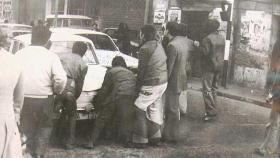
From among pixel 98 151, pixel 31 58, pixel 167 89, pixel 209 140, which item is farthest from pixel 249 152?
pixel 31 58

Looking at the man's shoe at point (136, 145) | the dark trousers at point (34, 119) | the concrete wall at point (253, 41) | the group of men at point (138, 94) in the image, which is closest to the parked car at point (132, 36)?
the group of men at point (138, 94)

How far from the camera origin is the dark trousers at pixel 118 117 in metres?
5.21

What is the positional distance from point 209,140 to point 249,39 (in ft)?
7.41

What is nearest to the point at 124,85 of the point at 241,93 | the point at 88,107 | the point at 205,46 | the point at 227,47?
the point at 88,107

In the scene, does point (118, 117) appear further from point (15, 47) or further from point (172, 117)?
point (15, 47)

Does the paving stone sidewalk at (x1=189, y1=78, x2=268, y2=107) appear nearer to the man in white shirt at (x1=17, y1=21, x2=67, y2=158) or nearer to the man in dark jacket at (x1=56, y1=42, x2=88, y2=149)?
the man in dark jacket at (x1=56, y1=42, x2=88, y2=149)

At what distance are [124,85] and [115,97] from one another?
5.4 inches

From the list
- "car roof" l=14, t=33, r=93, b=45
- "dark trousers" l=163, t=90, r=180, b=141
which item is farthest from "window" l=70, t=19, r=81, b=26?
"dark trousers" l=163, t=90, r=180, b=141

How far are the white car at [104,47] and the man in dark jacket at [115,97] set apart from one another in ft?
2.65

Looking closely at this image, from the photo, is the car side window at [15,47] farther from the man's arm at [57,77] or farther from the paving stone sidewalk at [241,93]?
the paving stone sidewalk at [241,93]

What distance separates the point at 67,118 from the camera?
16.8 feet

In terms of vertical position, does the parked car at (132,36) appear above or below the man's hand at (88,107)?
above

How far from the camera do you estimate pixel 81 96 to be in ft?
17.5

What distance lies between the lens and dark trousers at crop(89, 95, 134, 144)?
5207 mm
